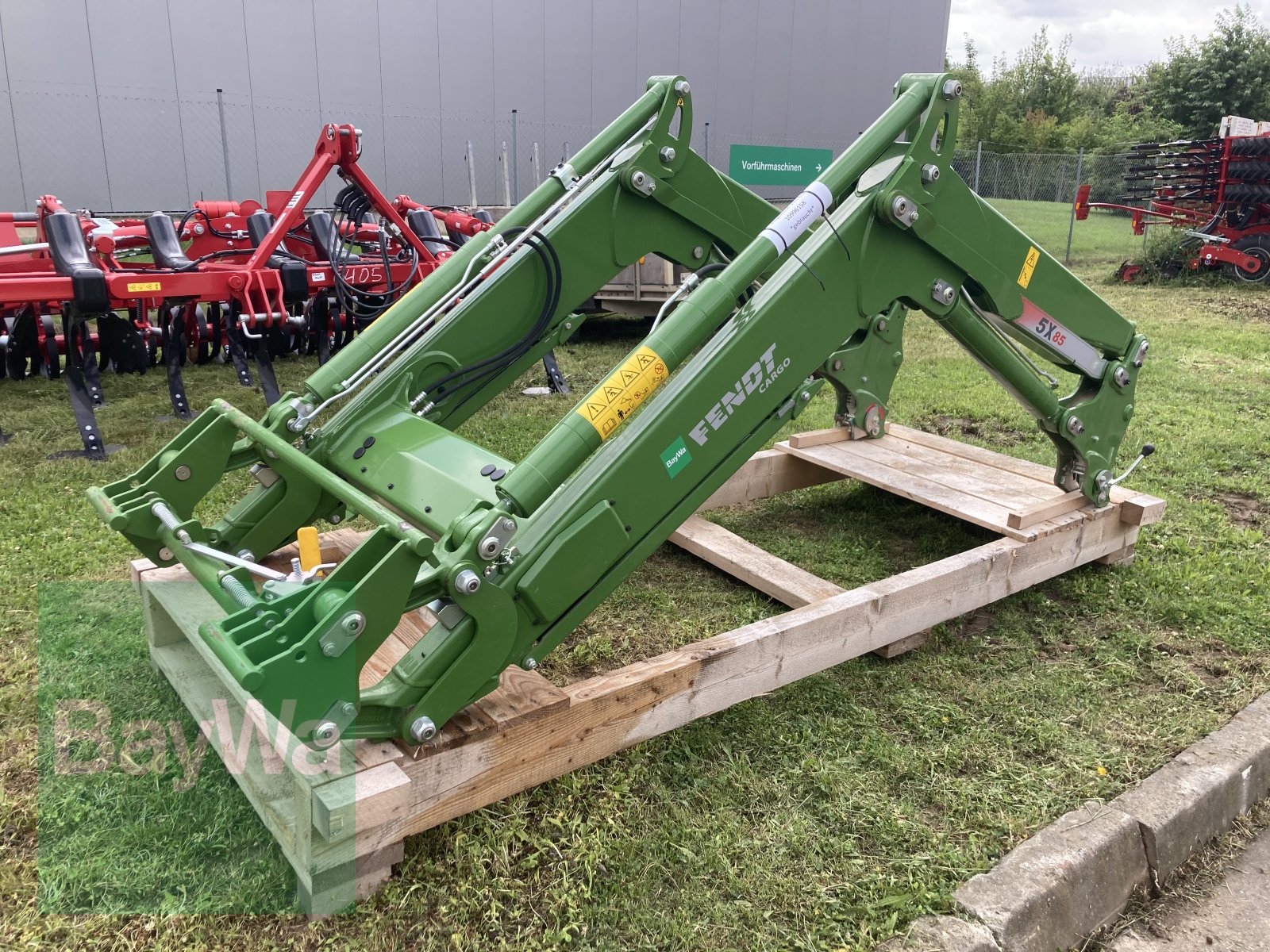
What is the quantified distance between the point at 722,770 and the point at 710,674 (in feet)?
0.91

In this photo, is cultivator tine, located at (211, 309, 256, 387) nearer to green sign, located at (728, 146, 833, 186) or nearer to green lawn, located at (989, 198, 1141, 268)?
green sign, located at (728, 146, 833, 186)

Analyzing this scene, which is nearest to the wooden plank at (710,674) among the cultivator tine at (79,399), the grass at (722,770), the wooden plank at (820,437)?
the grass at (722,770)

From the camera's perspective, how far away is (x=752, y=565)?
3748 mm

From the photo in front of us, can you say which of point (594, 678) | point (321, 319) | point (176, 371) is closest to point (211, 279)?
point (176, 371)

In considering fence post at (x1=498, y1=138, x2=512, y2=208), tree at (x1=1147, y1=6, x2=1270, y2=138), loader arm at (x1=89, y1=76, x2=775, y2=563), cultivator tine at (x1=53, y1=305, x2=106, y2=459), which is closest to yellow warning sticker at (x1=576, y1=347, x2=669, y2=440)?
loader arm at (x1=89, y1=76, x2=775, y2=563)

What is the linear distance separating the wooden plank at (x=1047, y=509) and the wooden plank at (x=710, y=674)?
0.27 ft

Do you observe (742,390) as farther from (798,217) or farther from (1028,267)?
(1028,267)

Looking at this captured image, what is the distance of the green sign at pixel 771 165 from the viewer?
13445 mm

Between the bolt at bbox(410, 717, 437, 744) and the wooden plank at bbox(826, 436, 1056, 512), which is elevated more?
the bolt at bbox(410, 717, 437, 744)

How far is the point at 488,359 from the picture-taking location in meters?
3.32

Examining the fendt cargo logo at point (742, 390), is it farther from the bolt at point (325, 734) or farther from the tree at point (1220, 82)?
the tree at point (1220, 82)

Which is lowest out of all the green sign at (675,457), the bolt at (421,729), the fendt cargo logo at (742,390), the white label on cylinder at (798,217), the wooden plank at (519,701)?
the wooden plank at (519,701)

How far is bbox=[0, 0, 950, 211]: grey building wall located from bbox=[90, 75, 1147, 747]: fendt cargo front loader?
10903 mm

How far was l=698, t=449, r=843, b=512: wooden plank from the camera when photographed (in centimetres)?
463
